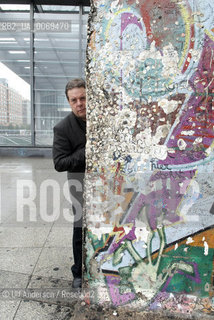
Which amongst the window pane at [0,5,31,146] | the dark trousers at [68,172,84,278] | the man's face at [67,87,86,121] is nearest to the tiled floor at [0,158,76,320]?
the dark trousers at [68,172,84,278]

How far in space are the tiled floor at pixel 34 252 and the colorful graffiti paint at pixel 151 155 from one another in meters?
0.56

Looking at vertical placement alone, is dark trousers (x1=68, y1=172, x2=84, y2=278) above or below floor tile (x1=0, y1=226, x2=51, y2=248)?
above

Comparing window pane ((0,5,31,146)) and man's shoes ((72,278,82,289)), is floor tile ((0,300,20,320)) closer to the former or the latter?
man's shoes ((72,278,82,289))

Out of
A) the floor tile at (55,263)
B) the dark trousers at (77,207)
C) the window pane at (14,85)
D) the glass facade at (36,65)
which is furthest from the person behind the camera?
the window pane at (14,85)

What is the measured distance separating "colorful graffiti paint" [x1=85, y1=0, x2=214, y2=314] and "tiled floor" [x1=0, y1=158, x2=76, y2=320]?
22.2 inches

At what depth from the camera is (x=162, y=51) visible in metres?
1.68

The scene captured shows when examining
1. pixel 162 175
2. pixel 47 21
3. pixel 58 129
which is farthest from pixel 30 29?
pixel 162 175

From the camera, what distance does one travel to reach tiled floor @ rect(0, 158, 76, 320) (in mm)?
2076

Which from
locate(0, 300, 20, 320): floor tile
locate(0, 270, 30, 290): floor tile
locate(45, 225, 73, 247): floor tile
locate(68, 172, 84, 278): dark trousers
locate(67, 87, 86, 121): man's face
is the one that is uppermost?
locate(67, 87, 86, 121): man's face

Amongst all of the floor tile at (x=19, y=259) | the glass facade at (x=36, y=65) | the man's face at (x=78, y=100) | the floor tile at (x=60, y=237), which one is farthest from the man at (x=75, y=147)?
the glass facade at (x=36, y=65)

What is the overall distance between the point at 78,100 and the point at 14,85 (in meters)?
9.05

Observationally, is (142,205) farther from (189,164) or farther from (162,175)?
(189,164)

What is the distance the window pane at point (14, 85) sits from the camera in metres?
9.66

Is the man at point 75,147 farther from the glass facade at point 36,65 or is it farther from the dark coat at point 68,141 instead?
the glass facade at point 36,65
